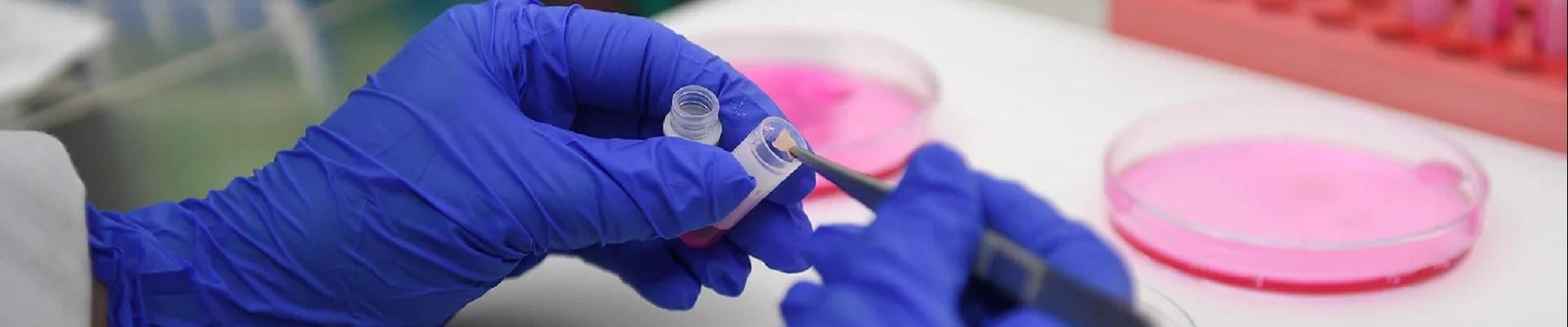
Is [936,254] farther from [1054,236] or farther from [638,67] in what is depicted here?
[638,67]

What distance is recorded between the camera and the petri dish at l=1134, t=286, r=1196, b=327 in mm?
903

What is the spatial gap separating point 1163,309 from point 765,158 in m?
0.30

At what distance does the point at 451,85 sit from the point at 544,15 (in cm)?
12

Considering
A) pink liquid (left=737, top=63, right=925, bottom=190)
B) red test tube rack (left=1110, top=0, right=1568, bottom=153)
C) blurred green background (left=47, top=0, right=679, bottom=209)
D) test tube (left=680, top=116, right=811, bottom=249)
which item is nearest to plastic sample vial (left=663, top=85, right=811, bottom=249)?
test tube (left=680, top=116, right=811, bottom=249)

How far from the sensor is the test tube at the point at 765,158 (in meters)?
0.82

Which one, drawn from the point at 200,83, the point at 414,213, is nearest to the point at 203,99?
the point at 200,83

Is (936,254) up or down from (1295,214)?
up

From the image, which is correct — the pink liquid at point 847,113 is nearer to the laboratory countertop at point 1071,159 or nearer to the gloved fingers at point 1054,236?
the laboratory countertop at point 1071,159

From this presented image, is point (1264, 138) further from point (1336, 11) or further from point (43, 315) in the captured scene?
point (43, 315)

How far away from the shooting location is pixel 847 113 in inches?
50.3

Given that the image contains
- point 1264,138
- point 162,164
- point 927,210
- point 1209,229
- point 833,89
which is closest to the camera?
point 927,210

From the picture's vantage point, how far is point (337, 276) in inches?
32.3

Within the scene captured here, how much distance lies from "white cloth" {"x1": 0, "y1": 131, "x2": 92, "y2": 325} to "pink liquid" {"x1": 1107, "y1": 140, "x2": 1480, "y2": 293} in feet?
2.31

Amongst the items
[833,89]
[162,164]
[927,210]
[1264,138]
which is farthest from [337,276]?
[162,164]
